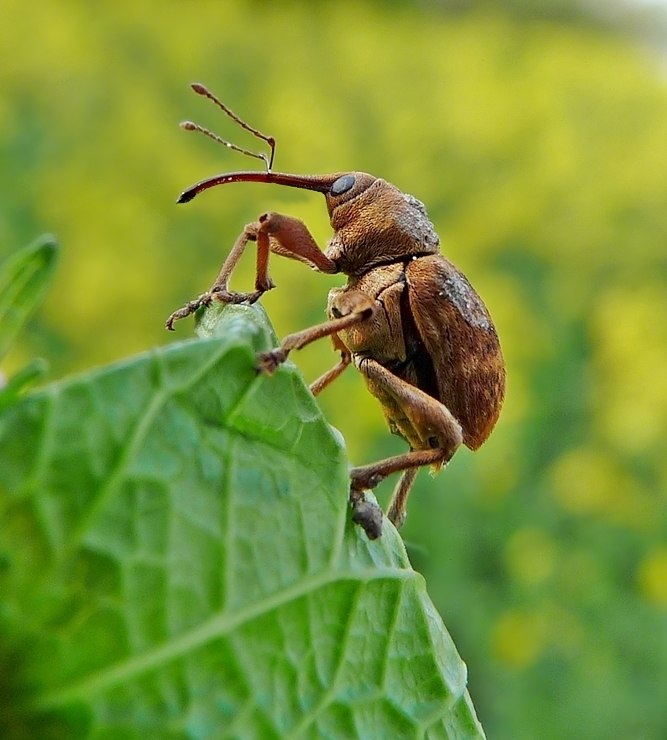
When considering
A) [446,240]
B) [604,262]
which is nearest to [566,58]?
[604,262]

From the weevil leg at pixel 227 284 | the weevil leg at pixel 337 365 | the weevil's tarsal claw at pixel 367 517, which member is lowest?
the weevil's tarsal claw at pixel 367 517

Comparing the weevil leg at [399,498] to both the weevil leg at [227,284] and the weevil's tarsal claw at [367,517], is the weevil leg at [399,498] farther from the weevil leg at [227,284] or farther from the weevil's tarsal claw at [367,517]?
the weevil's tarsal claw at [367,517]

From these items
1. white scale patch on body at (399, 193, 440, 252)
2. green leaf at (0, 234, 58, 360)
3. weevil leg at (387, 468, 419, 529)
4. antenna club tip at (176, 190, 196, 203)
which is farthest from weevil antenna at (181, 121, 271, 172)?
green leaf at (0, 234, 58, 360)

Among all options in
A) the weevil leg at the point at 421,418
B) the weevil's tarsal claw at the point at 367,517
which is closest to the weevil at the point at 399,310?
the weevil leg at the point at 421,418

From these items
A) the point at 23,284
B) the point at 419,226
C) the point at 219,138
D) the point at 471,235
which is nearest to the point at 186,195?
the point at 219,138

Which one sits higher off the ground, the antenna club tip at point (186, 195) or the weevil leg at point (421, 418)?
the antenna club tip at point (186, 195)

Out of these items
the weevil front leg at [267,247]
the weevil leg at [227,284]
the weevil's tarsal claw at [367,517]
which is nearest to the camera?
the weevil's tarsal claw at [367,517]

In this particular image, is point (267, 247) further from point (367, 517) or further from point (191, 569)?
point (191, 569)
